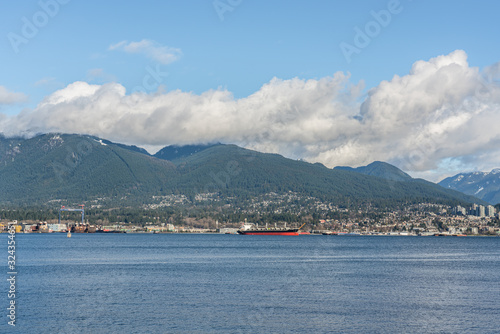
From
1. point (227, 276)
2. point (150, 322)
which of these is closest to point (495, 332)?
point (150, 322)

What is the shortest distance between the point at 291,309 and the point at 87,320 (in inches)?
805

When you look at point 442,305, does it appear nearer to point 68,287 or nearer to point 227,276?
point 227,276

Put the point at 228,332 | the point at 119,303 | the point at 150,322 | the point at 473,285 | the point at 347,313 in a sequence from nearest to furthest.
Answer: the point at 228,332, the point at 150,322, the point at 347,313, the point at 119,303, the point at 473,285

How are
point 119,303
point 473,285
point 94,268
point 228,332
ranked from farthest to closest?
1. point 94,268
2. point 473,285
3. point 119,303
4. point 228,332

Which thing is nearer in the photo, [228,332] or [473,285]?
[228,332]

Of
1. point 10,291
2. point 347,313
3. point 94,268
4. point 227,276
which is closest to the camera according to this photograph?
point 347,313

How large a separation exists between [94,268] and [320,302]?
49.3 metres

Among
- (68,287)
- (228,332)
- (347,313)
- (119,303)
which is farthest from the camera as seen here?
(68,287)

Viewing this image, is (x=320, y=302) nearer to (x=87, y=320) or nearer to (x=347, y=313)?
(x=347, y=313)

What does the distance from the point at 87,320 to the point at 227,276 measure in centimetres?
3734

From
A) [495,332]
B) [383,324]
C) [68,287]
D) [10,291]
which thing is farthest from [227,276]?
[495,332]

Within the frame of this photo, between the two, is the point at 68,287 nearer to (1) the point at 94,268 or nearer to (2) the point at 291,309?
(1) the point at 94,268

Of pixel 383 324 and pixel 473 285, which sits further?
pixel 473 285

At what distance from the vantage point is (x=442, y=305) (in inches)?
2431
